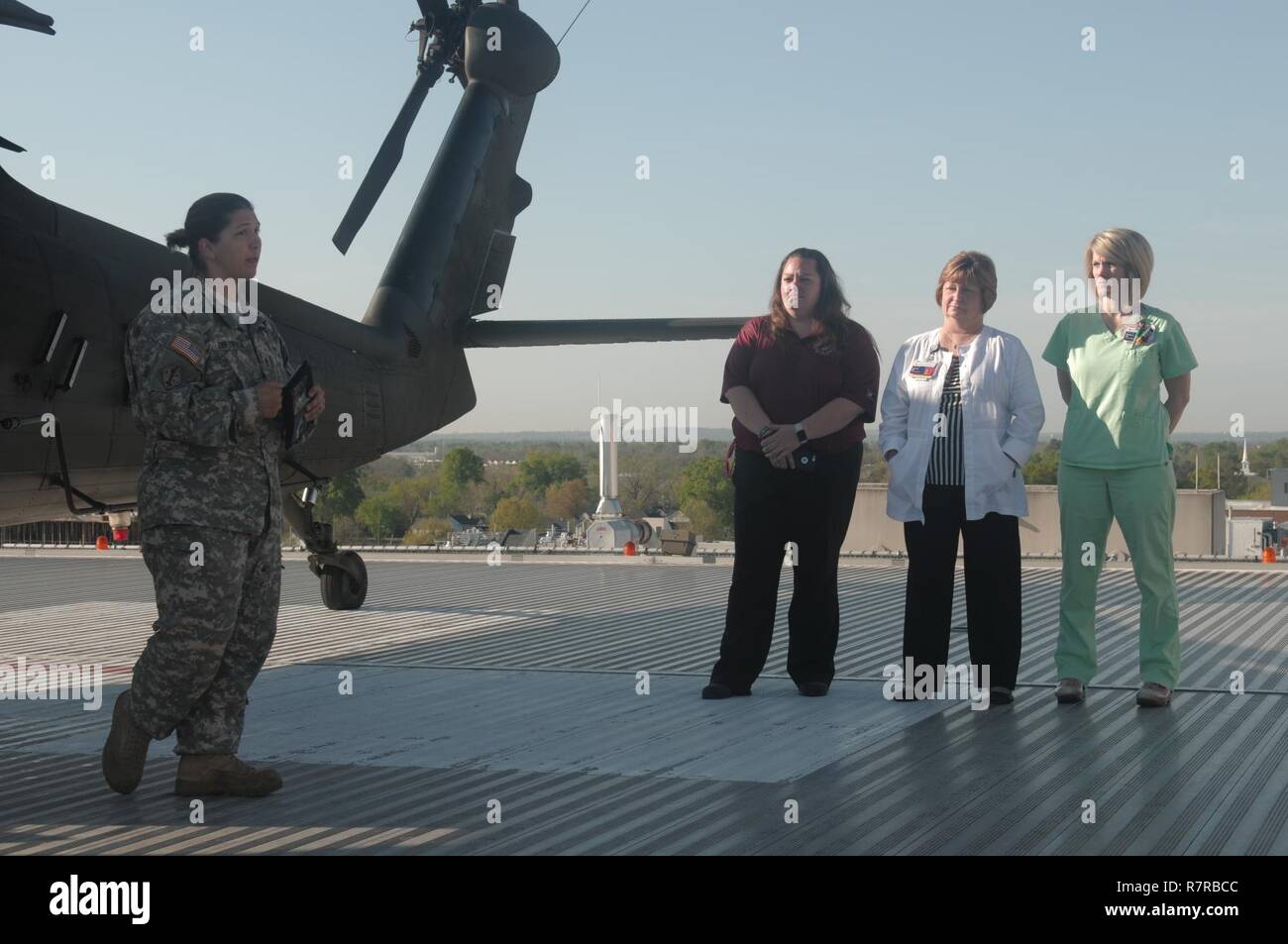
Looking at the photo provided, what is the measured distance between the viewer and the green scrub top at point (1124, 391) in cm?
515

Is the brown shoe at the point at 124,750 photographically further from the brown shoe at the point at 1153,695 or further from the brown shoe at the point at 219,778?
the brown shoe at the point at 1153,695

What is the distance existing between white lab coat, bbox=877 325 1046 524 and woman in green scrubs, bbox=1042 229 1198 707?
7.5 inches

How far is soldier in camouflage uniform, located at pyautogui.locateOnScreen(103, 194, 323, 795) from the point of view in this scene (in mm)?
3652

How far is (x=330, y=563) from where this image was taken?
8977mm

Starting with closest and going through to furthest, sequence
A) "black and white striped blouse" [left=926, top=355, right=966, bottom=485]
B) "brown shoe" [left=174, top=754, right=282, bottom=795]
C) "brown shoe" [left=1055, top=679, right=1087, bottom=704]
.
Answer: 1. "brown shoe" [left=174, top=754, right=282, bottom=795]
2. "brown shoe" [left=1055, top=679, right=1087, bottom=704]
3. "black and white striped blouse" [left=926, top=355, right=966, bottom=485]

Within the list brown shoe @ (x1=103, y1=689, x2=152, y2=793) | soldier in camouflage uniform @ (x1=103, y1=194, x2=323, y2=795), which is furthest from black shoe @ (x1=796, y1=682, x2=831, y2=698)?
brown shoe @ (x1=103, y1=689, x2=152, y2=793)

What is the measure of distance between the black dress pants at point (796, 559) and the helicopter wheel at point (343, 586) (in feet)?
13.3

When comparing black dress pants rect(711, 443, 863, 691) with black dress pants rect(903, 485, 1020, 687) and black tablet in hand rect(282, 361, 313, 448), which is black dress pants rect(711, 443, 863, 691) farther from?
black tablet in hand rect(282, 361, 313, 448)
